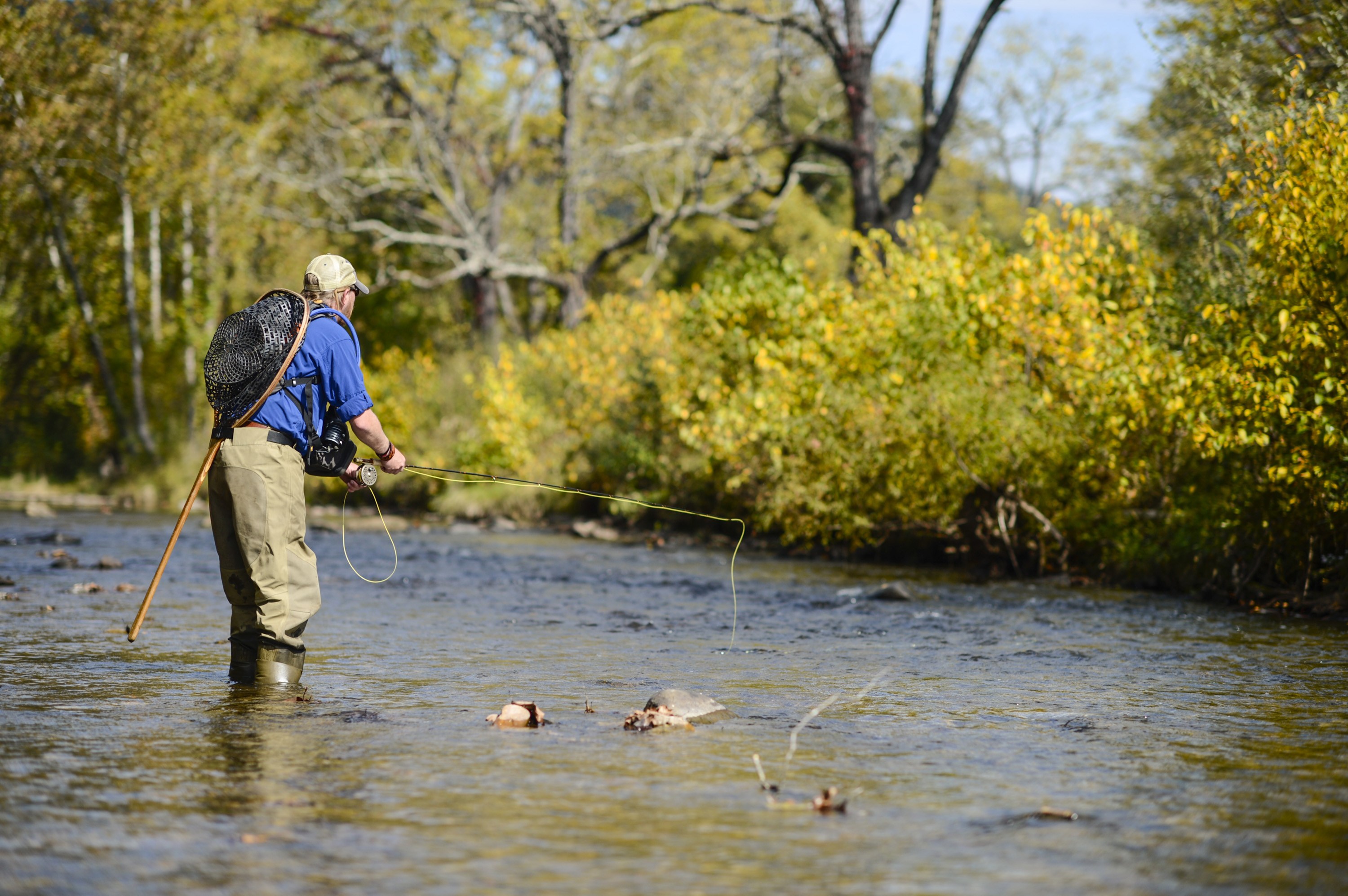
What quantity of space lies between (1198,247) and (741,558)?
6.01 m

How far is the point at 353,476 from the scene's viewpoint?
22.3ft

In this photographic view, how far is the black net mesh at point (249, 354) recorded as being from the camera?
628cm

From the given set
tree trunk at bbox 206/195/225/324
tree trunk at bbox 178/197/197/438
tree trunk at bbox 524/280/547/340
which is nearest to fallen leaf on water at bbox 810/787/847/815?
tree trunk at bbox 178/197/197/438

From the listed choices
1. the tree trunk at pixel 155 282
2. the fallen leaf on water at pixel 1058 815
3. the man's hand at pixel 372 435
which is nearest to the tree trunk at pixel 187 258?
the tree trunk at pixel 155 282

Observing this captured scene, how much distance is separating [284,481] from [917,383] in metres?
8.70

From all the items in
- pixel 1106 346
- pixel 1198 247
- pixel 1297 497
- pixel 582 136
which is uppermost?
pixel 582 136

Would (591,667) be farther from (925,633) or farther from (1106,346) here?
(1106,346)

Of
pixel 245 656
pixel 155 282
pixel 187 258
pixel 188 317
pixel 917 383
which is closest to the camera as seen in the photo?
pixel 245 656

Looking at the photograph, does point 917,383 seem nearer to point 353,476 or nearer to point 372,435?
point 353,476

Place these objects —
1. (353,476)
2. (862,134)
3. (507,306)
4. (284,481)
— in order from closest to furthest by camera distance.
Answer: (284,481) → (353,476) → (862,134) → (507,306)

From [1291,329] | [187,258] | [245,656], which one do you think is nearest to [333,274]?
[245,656]

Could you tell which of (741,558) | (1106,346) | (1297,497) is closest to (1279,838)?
(1297,497)

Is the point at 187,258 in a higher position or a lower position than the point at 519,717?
higher

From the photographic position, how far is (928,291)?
531 inches
